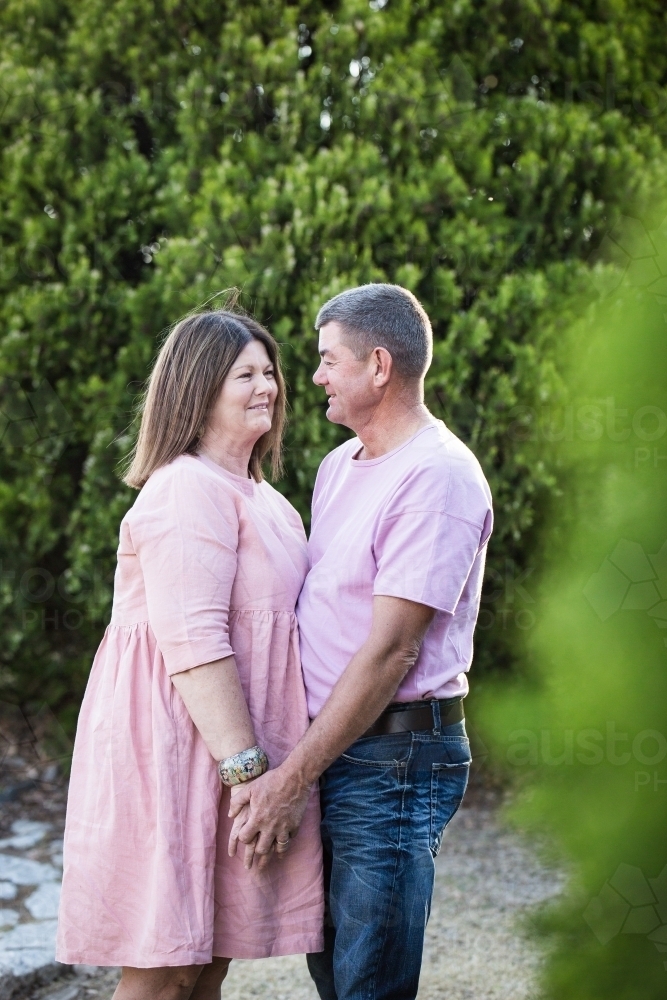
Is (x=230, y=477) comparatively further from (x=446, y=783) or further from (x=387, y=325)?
(x=446, y=783)

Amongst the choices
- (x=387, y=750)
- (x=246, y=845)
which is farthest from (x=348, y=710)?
(x=246, y=845)

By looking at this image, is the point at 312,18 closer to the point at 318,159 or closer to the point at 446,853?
the point at 318,159

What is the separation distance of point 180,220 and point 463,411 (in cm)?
168

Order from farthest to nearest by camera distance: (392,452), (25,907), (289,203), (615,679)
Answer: (289,203)
(25,907)
(392,452)
(615,679)

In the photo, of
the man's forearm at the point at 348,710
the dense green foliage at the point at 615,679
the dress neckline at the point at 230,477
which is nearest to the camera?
the dense green foliage at the point at 615,679

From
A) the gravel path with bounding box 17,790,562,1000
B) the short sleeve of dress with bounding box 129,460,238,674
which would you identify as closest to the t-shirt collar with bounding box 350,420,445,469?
the short sleeve of dress with bounding box 129,460,238,674

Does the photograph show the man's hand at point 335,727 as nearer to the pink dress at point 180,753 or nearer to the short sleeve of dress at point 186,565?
the pink dress at point 180,753

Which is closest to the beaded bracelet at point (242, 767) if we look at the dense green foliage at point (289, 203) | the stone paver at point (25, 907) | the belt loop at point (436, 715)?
the belt loop at point (436, 715)

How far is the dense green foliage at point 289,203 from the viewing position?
177 inches

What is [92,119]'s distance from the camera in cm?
491

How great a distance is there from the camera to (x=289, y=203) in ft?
14.8

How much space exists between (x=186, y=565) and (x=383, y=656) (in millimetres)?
458

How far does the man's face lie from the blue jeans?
29.0 inches

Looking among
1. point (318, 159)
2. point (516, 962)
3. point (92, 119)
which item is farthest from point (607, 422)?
point (92, 119)
